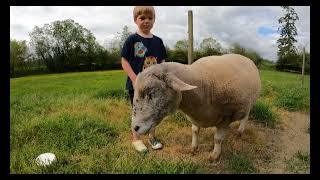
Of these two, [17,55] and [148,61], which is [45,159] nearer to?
[148,61]

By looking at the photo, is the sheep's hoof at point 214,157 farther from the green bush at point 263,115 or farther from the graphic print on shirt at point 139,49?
the green bush at point 263,115

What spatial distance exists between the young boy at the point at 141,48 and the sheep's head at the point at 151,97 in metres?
1.19

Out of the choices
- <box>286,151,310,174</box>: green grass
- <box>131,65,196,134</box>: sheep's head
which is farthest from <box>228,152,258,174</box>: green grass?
<box>131,65,196,134</box>: sheep's head

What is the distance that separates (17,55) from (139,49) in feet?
57.5

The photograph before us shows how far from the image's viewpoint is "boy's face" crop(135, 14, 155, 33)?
17.2ft

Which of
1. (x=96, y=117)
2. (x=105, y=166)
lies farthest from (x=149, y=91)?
(x=96, y=117)

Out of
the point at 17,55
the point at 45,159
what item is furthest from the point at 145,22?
the point at 17,55

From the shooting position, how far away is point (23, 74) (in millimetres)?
19297

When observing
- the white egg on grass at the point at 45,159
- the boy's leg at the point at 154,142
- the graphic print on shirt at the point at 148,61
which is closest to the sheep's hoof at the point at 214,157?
the boy's leg at the point at 154,142

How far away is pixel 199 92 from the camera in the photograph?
4402 millimetres

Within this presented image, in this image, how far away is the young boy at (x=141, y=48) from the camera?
17.2 ft

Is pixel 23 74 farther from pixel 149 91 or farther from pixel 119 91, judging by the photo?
pixel 149 91

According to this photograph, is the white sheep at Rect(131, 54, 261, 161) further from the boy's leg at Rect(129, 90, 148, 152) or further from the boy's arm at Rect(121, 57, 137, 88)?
the boy's arm at Rect(121, 57, 137, 88)

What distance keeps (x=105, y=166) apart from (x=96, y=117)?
234cm
